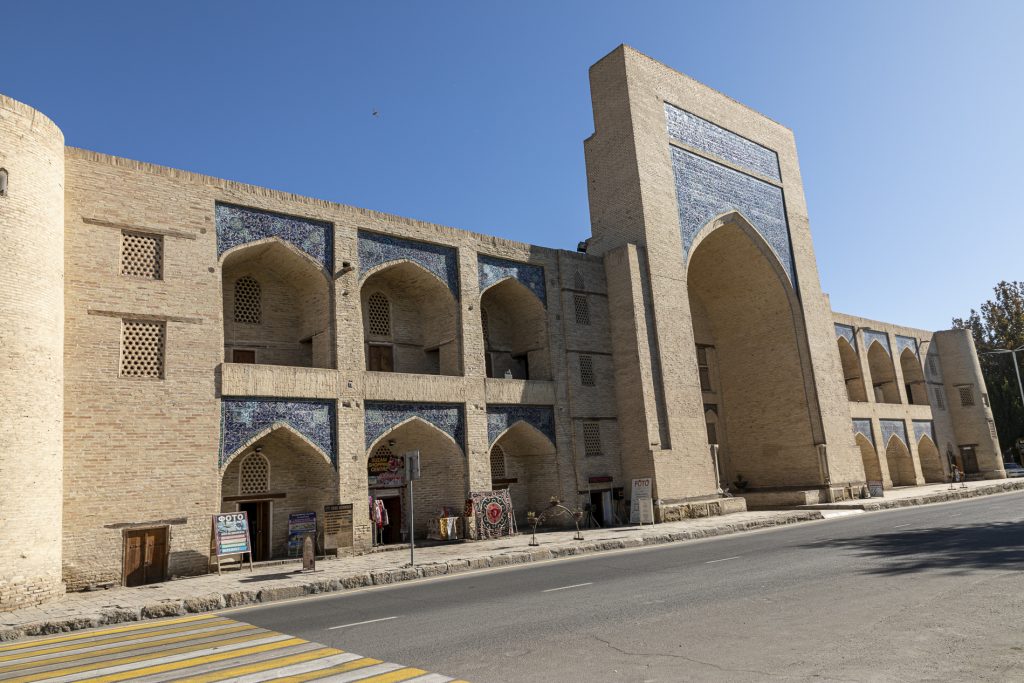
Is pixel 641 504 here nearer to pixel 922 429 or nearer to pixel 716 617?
pixel 716 617

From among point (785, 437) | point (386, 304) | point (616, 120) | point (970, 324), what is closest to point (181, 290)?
point (386, 304)

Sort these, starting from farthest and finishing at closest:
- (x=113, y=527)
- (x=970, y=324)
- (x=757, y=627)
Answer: (x=970, y=324) < (x=113, y=527) < (x=757, y=627)

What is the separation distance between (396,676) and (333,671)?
608 millimetres

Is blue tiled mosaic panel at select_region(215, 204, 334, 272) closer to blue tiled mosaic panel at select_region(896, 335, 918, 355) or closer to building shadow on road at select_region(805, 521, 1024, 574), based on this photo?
building shadow on road at select_region(805, 521, 1024, 574)

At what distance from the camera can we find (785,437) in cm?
2612

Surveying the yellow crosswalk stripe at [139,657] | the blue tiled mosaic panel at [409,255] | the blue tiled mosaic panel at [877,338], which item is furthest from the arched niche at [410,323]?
the blue tiled mosaic panel at [877,338]

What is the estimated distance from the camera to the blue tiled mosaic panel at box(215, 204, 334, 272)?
15.1m

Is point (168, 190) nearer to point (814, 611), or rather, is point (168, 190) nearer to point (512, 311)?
point (512, 311)

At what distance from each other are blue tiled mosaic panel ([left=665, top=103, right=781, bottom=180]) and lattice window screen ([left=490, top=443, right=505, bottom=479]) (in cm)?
1223

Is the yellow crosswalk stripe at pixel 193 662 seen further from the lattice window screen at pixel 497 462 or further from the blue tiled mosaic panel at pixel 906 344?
the blue tiled mosaic panel at pixel 906 344

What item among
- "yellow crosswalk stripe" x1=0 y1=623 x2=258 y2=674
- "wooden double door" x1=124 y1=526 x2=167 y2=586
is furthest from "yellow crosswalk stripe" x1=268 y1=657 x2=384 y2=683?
"wooden double door" x1=124 y1=526 x2=167 y2=586

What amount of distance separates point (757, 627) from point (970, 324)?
2045 inches

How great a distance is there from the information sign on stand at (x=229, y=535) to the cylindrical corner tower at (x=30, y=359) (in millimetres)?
2514

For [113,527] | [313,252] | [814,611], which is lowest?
[814,611]
